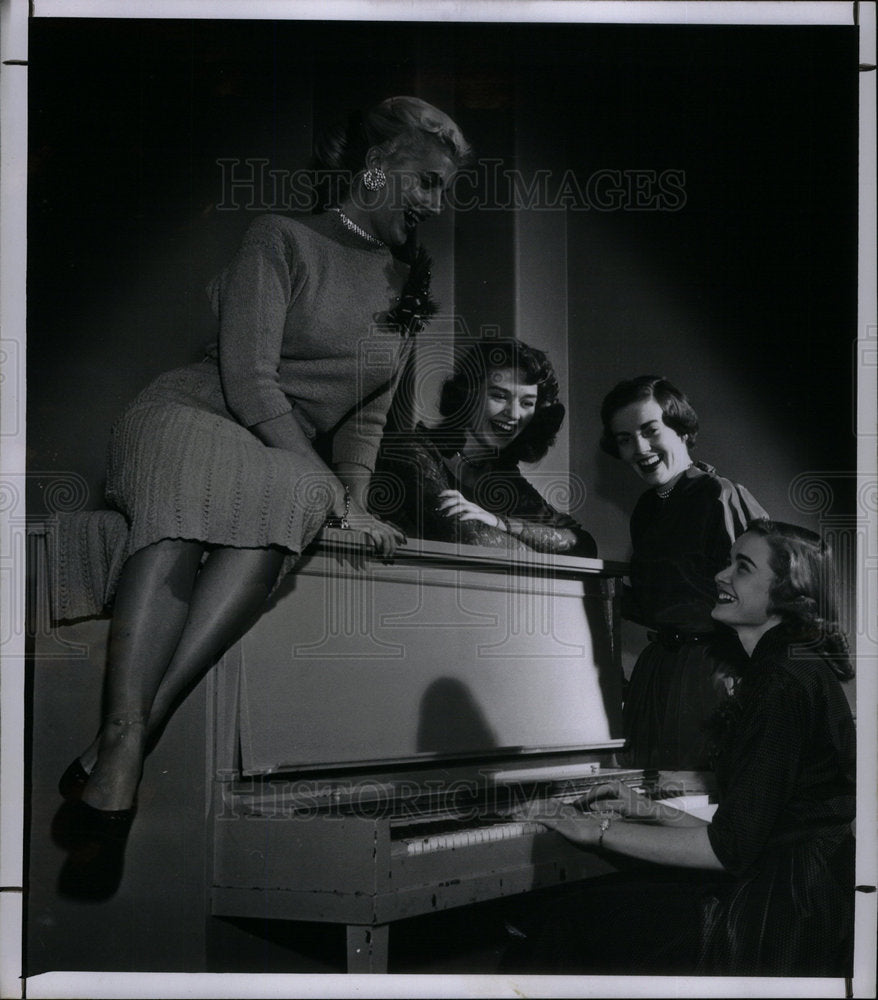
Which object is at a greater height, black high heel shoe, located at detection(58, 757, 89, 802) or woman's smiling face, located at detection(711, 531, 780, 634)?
woman's smiling face, located at detection(711, 531, 780, 634)

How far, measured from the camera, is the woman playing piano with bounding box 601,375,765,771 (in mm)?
3277

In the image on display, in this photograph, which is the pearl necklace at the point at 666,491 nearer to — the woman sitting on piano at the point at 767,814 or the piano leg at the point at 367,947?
the woman sitting on piano at the point at 767,814

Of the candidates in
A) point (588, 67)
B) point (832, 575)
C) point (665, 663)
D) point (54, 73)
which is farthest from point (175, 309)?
point (832, 575)

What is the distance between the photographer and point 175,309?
3.23m

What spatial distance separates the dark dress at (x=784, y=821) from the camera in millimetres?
3205

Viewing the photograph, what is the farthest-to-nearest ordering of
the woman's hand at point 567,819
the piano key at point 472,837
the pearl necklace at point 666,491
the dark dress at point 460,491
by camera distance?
the pearl necklace at point 666,491, the dark dress at point 460,491, the woman's hand at point 567,819, the piano key at point 472,837

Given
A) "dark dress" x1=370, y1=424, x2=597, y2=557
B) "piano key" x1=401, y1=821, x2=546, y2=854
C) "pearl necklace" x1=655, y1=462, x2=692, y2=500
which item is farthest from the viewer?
"pearl necklace" x1=655, y1=462, x2=692, y2=500

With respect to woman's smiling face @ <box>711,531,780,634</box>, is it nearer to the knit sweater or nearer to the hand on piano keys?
the hand on piano keys

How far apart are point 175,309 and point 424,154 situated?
2.67ft

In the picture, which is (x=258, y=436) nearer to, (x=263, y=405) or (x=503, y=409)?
(x=263, y=405)

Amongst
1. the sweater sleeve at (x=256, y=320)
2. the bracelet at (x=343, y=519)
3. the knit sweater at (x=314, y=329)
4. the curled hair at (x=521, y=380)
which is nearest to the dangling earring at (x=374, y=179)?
the knit sweater at (x=314, y=329)

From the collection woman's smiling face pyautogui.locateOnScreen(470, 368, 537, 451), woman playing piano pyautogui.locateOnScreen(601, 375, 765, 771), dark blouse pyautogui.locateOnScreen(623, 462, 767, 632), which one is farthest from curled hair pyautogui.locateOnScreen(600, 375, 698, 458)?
woman's smiling face pyautogui.locateOnScreen(470, 368, 537, 451)

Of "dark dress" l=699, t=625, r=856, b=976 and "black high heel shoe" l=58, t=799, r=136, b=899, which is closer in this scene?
"black high heel shoe" l=58, t=799, r=136, b=899

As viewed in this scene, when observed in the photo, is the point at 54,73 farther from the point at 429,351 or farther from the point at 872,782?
the point at 872,782
